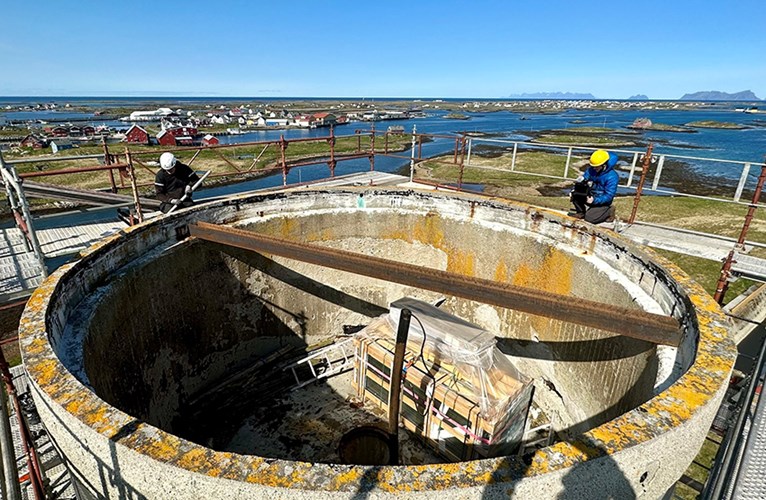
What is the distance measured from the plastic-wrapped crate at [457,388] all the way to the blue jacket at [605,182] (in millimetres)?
3043

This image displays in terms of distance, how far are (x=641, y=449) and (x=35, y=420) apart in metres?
5.47

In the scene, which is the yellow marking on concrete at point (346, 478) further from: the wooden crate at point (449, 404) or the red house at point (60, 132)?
the red house at point (60, 132)

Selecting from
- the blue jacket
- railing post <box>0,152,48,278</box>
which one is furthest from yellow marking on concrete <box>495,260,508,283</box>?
railing post <box>0,152,48,278</box>

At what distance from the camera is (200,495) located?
1.88 meters

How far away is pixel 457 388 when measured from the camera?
14.6 ft

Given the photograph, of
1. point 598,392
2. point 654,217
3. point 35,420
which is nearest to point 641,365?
point 598,392

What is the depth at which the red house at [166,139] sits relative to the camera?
4084 centimetres

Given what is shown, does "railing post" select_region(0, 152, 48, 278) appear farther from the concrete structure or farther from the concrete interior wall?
the concrete interior wall

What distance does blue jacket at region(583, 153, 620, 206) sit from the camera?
595cm

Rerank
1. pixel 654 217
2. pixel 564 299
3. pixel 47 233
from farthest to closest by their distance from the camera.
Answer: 1. pixel 654 217
2. pixel 47 233
3. pixel 564 299

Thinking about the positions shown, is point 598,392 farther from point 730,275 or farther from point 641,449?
point 641,449

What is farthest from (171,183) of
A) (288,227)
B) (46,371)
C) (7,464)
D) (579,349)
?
(579,349)

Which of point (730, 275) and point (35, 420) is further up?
point (730, 275)

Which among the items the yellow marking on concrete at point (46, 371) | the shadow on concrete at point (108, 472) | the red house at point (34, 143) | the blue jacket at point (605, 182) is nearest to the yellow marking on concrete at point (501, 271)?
the blue jacket at point (605, 182)
